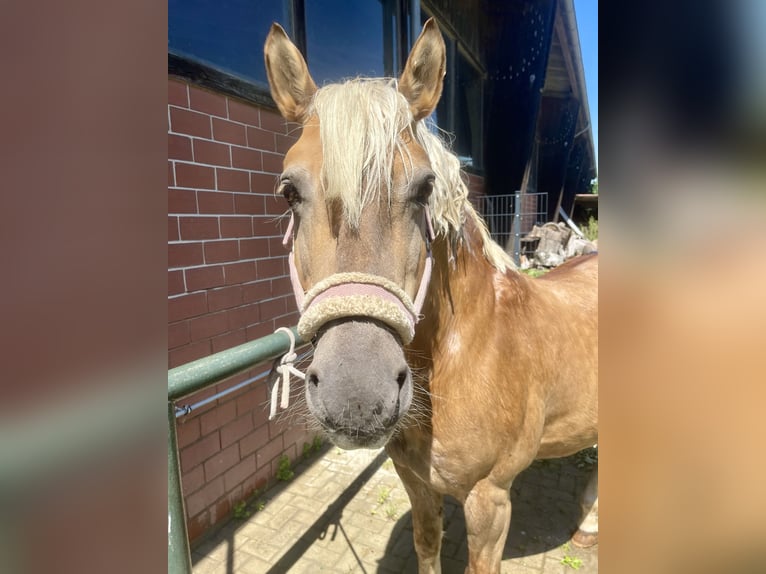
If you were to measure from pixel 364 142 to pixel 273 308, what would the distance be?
208 cm

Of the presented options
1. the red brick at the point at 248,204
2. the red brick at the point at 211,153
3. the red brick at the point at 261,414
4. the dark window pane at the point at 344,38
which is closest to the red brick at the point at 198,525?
the red brick at the point at 261,414

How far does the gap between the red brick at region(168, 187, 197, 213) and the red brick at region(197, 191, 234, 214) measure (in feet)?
0.15

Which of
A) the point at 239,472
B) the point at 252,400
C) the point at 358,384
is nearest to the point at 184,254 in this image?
the point at 252,400

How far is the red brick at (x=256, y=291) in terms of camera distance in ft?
9.10

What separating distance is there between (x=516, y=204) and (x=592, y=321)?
5495 mm

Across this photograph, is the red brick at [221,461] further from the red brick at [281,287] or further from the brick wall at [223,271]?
the red brick at [281,287]

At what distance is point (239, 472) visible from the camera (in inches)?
109

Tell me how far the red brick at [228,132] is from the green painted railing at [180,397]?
161 cm

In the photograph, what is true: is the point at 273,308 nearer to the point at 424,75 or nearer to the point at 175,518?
the point at 175,518
